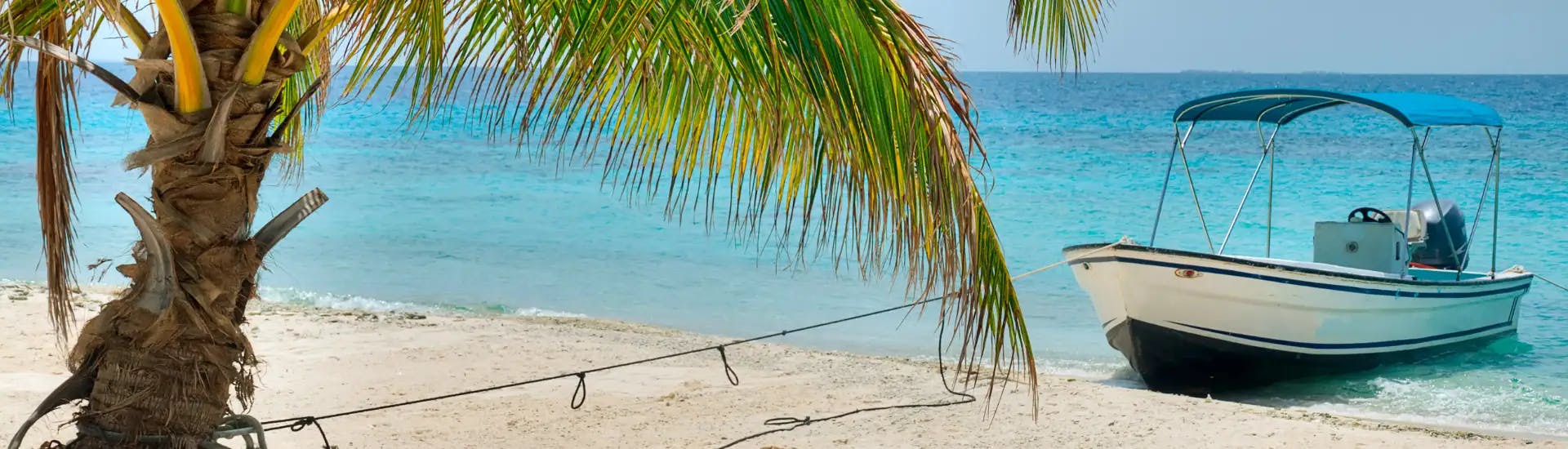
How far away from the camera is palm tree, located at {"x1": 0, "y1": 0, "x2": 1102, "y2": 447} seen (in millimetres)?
2588

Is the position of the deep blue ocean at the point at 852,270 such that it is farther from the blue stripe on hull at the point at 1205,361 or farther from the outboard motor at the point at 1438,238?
the outboard motor at the point at 1438,238

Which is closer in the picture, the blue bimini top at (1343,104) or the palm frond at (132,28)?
the palm frond at (132,28)

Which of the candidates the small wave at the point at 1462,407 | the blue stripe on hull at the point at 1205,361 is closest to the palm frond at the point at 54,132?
the blue stripe on hull at the point at 1205,361

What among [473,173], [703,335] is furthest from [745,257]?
[473,173]

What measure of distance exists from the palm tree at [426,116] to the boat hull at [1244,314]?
468 cm

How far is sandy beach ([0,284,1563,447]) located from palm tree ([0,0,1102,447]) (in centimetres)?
207

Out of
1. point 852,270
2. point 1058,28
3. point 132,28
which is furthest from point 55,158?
point 852,270

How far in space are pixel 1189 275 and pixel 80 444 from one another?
19.7 feet

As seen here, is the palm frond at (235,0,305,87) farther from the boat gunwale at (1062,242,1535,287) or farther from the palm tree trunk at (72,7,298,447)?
the boat gunwale at (1062,242,1535,287)

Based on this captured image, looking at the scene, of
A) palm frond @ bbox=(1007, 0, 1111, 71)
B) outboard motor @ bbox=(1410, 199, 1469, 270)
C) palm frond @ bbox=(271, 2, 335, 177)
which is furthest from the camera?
outboard motor @ bbox=(1410, 199, 1469, 270)

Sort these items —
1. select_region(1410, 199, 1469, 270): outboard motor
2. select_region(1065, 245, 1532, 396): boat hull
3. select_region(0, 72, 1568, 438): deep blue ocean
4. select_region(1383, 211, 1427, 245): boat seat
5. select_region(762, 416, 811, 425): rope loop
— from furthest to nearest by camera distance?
1. select_region(1410, 199, 1469, 270): outboard motor
2. select_region(1383, 211, 1427, 245): boat seat
3. select_region(0, 72, 1568, 438): deep blue ocean
4. select_region(1065, 245, 1532, 396): boat hull
5. select_region(762, 416, 811, 425): rope loop

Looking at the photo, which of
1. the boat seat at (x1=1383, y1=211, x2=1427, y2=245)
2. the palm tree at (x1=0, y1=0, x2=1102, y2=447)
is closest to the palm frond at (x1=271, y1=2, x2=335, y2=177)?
the palm tree at (x1=0, y1=0, x2=1102, y2=447)

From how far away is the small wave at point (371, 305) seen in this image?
1027 cm

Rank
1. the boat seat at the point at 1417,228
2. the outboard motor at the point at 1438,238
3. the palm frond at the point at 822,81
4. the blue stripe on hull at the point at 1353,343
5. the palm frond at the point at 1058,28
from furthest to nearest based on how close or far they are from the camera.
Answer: the outboard motor at the point at 1438,238 < the boat seat at the point at 1417,228 < the blue stripe on hull at the point at 1353,343 < the palm frond at the point at 1058,28 < the palm frond at the point at 822,81
